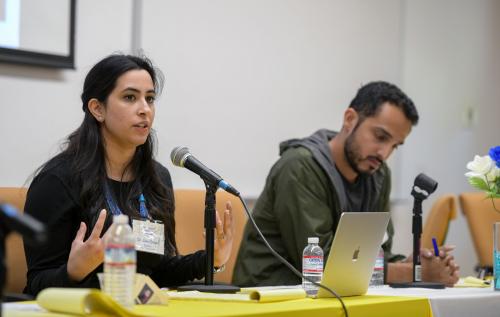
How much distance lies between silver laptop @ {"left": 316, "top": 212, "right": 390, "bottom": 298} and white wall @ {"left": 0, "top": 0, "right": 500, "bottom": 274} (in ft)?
4.90

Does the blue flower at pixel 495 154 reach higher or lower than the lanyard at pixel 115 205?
higher

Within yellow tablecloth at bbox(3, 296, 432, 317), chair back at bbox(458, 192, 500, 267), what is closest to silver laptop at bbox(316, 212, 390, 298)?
yellow tablecloth at bbox(3, 296, 432, 317)

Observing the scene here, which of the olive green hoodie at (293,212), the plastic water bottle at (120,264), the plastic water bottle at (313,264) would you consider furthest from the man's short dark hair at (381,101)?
the plastic water bottle at (120,264)

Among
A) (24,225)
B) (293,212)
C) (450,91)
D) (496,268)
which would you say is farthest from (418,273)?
(450,91)

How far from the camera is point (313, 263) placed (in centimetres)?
226

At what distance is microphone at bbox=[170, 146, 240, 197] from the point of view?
6.63ft

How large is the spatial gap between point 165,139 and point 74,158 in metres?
1.11

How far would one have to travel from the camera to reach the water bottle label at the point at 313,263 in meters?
2.26

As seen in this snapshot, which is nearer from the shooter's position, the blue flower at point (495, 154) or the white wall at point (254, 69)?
the blue flower at point (495, 154)

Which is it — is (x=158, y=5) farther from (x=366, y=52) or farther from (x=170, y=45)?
(x=366, y=52)

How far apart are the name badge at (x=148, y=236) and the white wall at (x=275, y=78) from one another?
1.05 meters

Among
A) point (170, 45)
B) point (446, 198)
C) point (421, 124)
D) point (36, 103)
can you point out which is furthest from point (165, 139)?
point (421, 124)

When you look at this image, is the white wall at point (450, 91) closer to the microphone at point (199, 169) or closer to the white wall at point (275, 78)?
the white wall at point (275, 78)

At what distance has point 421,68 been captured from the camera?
4781 millimetres
